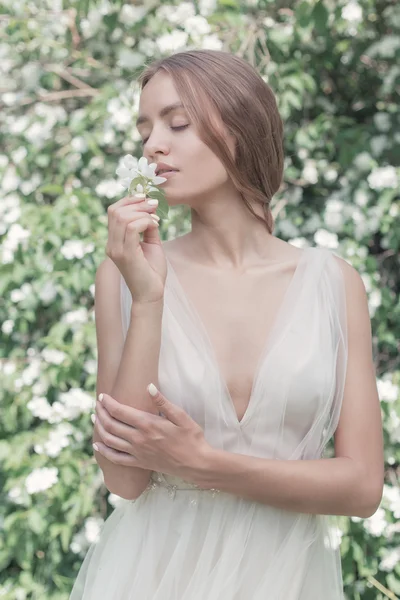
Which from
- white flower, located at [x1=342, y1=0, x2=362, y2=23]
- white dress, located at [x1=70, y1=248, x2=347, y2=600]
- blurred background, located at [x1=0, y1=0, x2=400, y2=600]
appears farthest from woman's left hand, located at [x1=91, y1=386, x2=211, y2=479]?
white flower, located at [x1=342, y1=0, x2=362, y2=23]

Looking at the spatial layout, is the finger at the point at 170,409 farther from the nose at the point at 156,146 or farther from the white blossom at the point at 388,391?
the white blossom at the point at 388,391

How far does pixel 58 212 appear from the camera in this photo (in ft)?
9.78

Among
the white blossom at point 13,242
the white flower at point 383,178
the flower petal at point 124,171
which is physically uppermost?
the flower petal at point 124,171

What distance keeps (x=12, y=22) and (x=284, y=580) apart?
2.57 meters

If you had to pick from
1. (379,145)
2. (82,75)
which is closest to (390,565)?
(379,145)

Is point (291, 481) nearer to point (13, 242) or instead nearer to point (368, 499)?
point (368, 499)

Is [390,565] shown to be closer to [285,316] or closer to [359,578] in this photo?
[359,578]

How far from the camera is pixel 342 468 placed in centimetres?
132

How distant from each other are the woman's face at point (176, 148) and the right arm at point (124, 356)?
20cm

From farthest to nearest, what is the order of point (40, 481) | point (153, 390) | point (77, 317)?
point (77, 317), point (40, 481), point (153, 390)

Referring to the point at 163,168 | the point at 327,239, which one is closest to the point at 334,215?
the point at 327,239

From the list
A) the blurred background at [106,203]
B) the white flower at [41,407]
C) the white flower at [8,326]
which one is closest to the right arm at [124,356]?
the blurred background at [106,203]

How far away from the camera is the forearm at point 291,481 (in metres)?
1.26

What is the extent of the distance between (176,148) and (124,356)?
0.37 m
